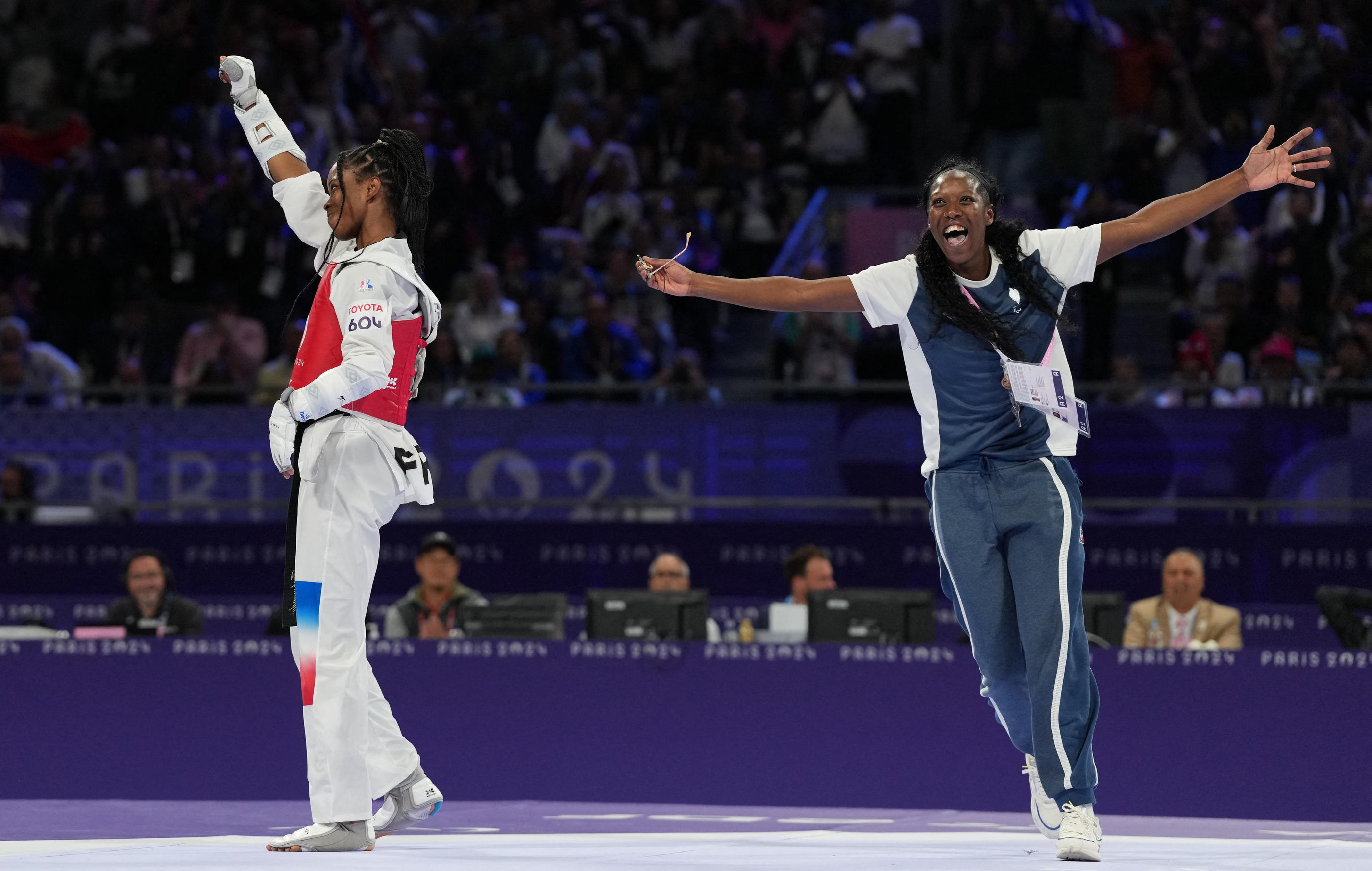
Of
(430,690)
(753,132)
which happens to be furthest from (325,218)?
(753,132)

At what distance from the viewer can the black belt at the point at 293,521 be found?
5473 millimetres

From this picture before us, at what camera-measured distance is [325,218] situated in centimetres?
585

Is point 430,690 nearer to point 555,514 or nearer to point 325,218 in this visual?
point 325,218

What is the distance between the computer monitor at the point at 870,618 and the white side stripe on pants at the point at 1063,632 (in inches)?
121

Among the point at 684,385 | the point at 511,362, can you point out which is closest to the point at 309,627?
the point at 684,385

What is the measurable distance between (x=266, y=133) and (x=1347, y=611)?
546cm

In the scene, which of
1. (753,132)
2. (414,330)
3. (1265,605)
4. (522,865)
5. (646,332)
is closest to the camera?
(522,865)

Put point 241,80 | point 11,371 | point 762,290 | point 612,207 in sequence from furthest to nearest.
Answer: point 612,207, point 11,371, point 241,80, point 762,290

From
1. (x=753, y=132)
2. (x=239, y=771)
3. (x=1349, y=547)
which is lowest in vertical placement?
(x=239, y=771)

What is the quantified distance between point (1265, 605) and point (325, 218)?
709 centimetres

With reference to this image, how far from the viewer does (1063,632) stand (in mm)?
5441

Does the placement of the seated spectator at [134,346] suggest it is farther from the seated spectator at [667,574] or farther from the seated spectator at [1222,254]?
the seated spectator at [1222,254]

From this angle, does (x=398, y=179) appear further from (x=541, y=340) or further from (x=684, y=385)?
(x=541, y=340)

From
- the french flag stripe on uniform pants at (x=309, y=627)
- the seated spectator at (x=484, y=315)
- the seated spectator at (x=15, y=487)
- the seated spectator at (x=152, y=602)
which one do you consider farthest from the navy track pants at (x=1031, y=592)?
the seated spectator at (x=484, y=315)
